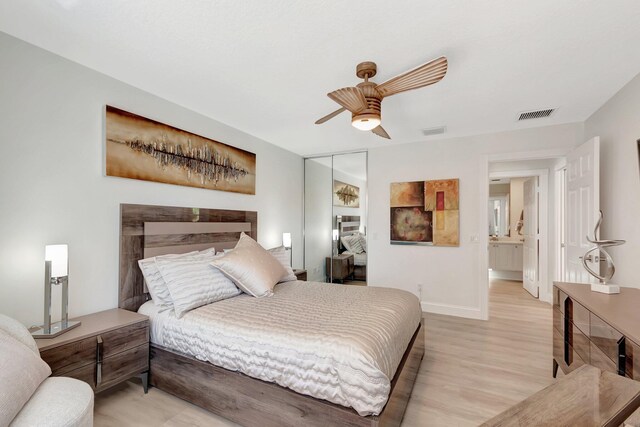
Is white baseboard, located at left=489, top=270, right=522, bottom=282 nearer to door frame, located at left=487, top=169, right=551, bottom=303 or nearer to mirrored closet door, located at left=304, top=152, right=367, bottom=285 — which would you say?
door frame, located at left=487, top=169, right=551, bottom=303

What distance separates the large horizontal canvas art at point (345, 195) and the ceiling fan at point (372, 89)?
2.57 metres

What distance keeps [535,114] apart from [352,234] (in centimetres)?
289

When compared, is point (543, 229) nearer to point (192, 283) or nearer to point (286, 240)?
point (286, 240)

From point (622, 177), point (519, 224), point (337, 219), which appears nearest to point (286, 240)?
point (337, 219)

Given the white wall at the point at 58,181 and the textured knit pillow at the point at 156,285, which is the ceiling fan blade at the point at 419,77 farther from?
the textured knit pillow at the point at 156,285

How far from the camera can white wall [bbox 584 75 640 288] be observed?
7.88 feet

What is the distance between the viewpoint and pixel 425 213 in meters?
4.34

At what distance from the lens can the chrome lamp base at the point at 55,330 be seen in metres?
1.82

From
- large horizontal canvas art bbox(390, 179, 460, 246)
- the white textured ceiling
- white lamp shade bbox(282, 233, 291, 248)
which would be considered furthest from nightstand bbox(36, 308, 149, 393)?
large horizontal canvas art bbox(390, 179, 460, 246)

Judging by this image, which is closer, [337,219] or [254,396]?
[254,396]

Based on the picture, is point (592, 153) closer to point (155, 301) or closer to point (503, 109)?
point (503, 109)

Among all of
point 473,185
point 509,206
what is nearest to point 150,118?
point 473,185

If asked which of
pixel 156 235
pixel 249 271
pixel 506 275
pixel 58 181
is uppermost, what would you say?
pixel 58 181

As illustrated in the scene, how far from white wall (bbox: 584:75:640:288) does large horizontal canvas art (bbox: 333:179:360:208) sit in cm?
297
